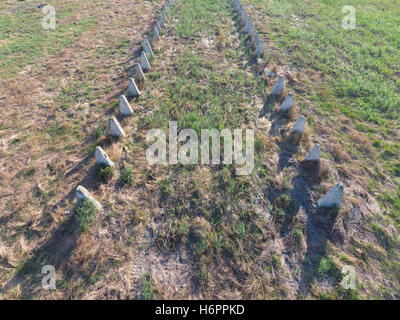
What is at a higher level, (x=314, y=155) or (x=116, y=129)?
(x=314, y=155)

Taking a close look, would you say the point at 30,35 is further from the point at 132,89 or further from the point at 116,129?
the point at 116,129

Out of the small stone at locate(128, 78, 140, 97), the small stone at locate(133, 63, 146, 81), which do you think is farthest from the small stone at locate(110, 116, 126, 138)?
the small stone at locate(133, 63, 146, 81)

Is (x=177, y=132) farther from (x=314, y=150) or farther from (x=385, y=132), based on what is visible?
(x=385, y=132)

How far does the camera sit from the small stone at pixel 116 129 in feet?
20.6

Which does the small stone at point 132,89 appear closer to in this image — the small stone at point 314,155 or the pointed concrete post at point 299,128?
the pointed concrete post at point 299,128

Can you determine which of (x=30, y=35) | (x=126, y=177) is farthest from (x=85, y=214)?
(x=30, y=35)

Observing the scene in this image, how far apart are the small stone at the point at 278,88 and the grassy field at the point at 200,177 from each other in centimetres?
44

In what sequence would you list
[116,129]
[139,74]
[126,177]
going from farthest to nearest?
[139,74] < [116,129] < [126,177]

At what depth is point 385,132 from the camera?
6.86m

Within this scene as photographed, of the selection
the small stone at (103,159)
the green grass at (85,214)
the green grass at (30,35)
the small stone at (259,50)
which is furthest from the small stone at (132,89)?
the green grass at (30,35)

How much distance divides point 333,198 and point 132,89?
733cm

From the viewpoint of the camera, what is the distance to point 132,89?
790 centimetres

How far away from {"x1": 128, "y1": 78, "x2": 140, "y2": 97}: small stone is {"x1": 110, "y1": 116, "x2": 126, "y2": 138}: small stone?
206 cm
